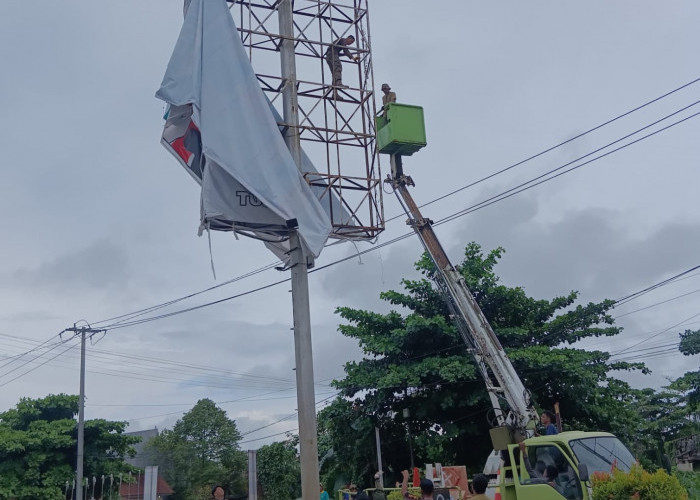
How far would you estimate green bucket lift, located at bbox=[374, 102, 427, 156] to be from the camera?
1614cm

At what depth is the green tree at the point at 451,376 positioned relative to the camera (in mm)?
21812

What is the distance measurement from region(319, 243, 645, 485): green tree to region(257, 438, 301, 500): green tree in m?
20.0

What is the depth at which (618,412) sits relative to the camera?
22.9 meters

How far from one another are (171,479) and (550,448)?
4305 centimetres

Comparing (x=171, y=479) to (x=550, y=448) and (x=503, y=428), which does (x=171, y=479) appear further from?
(x=550, y=448)

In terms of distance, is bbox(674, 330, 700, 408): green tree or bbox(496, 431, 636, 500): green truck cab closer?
bbox(496, 431, 636, 500): green truck cab

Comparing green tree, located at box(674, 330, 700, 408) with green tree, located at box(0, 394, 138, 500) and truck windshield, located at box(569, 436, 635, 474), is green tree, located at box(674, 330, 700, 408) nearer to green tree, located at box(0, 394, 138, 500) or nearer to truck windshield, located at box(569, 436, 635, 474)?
truck windshield, located at box(569, 436, 635, 474)

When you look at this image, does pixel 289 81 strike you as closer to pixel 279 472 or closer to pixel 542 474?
pixel 542 474

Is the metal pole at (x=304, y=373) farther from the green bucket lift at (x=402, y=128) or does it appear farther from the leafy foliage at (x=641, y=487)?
the green bucket lift at (x=402, y=128)

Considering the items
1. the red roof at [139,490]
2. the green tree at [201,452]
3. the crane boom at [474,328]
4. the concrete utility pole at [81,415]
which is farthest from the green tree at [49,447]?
the crane boom at [474,328]

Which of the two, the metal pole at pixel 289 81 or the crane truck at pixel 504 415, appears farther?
the metal pole at pixel 289 81

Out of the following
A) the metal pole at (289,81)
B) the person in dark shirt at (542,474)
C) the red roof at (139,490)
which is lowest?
the person in dark shirt at (542,474)

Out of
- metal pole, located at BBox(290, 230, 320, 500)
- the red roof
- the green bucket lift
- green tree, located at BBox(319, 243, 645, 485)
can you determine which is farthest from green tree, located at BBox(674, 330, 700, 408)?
the red roof

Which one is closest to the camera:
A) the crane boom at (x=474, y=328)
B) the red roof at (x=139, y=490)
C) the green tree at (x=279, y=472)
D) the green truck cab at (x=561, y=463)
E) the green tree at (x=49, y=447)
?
the green truck cab at (x=561, y=463)
